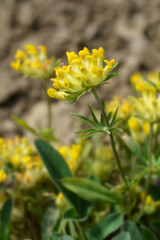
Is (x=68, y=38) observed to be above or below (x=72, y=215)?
above

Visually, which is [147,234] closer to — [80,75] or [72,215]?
[72,215]

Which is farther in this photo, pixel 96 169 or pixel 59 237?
pixel 96 169

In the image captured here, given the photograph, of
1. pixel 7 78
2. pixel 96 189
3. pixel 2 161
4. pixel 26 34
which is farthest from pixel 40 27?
pixel 96 189

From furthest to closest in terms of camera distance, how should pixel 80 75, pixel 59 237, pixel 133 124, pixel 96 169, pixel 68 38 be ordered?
pixel 68 38 → pixel 96 169 → pixel 133 124 → pixel 59 237 → pixel 80 75

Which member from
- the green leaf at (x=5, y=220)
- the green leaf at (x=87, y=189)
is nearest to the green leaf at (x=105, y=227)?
the green leaf at (x=87, y=189)

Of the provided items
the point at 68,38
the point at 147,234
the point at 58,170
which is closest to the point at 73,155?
the point at 58,170

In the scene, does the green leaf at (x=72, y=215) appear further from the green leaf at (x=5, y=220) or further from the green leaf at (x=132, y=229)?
the green leaf at (x=5, y=220)

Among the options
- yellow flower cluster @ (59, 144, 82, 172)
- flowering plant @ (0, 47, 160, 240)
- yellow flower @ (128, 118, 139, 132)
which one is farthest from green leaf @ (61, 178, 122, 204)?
yellow flower @ (128, 118, 139, 132)
